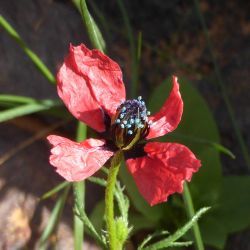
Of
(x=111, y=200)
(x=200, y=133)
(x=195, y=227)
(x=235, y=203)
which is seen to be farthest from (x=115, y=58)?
(x=111, y=200)

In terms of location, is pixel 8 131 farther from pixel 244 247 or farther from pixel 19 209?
pixel 244 247

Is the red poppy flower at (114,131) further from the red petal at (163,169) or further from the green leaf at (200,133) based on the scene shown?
the green leaf at (200,133)

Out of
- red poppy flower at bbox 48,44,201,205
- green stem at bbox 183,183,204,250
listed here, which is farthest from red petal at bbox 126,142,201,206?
green stem at bbox 183,183,204,250

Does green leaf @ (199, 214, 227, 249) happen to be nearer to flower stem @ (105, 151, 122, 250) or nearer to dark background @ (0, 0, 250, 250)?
dark background @ (0, 0, 250, 250)

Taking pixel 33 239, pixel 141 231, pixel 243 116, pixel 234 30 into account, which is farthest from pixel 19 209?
pixel 234 30

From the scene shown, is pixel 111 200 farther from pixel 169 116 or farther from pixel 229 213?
pixel 229 213

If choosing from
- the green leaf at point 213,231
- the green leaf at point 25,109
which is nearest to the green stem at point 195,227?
the green leaf at point 213,231
